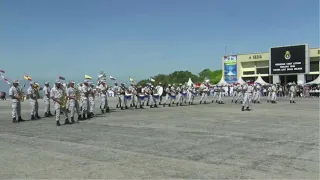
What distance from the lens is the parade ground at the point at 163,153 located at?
23.6 ft

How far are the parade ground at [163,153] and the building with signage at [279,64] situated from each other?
160 ft

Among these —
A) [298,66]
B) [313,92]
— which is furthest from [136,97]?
[298,66]

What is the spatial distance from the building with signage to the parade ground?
160 ft

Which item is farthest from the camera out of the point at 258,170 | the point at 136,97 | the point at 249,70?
the point at 249,70

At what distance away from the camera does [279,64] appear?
2394 inches

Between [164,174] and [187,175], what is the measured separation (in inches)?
18.4

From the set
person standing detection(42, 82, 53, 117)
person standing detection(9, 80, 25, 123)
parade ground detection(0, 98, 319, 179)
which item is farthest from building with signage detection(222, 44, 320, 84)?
person standing detection(9, 80, 25, 123)

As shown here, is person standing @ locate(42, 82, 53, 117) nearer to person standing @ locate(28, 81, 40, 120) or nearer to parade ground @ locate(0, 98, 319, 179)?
person standing @ locate(28, 81, 40, 120)

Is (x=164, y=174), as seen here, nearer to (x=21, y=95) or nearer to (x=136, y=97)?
(x=21, y=95)

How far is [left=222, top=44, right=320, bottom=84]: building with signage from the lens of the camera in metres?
59.1

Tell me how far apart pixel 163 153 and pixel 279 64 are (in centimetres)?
5608

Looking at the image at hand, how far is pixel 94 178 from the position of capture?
683 cm

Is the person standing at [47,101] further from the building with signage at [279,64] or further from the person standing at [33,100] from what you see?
the building with signage at [279,64]

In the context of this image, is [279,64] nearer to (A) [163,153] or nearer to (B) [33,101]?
(B) [33,101]
